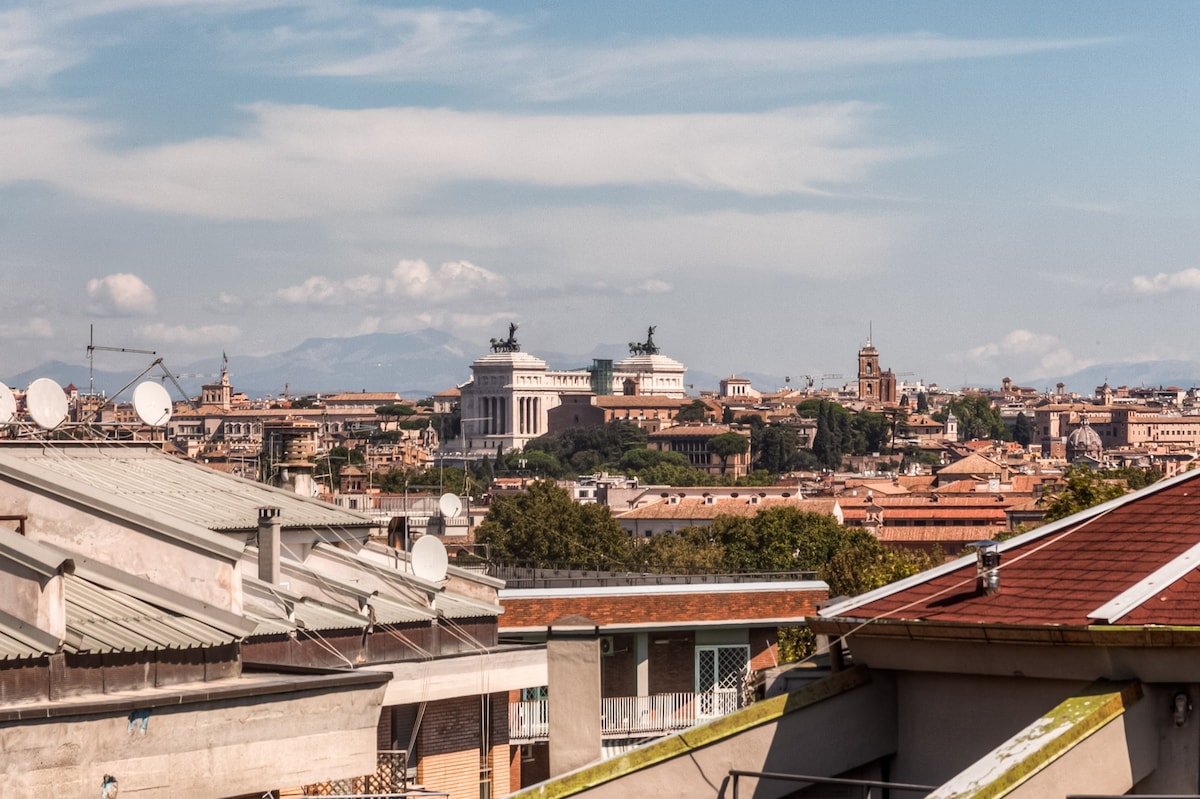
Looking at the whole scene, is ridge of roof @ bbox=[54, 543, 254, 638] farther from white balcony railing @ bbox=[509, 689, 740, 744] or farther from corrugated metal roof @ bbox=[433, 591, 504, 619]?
white balcony railing @ bbox=[509, 689, 740, 744]

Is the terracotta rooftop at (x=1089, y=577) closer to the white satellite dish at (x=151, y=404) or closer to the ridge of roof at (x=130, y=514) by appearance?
the ridge of roof at (x=130, y=514)

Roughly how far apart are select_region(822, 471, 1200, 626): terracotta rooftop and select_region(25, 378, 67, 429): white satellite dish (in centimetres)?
1241

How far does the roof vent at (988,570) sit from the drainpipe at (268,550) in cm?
1145

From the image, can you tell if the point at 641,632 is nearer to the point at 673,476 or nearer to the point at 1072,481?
the point at 1072,481

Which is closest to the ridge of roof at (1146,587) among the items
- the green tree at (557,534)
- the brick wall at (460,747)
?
the brick wall at (460,747)

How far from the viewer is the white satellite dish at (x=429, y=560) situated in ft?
75.4

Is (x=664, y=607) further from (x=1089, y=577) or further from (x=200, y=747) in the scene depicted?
(x=1089, y=577)

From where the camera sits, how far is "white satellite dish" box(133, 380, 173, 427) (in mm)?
23188

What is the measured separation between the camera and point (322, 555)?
2277cm

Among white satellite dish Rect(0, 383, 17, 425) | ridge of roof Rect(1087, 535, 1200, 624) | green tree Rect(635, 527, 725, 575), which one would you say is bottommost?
green tree Rect(635, 527, 725, 575)

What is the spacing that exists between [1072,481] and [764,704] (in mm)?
25580

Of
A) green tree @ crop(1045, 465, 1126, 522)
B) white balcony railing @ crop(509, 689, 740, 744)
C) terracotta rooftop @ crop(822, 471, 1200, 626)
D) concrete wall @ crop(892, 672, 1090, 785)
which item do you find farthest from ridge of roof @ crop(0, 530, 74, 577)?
green tree @ crop(1045, 465, 1126, 522)

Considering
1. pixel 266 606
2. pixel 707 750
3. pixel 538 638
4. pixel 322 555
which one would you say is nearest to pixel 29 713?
pixel 707 750

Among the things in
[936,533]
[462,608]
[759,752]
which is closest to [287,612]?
[462,608]
